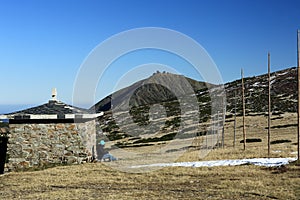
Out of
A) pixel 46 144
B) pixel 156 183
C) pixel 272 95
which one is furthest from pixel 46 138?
pixel 272 95

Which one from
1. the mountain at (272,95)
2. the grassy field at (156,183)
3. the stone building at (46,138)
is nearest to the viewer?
the grassy field at (156,183)

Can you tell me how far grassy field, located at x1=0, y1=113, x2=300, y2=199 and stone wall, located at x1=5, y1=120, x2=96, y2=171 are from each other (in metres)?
1.03

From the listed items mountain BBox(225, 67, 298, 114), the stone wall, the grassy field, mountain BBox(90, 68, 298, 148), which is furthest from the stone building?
mountain BBox(225, 67, 298, 114)

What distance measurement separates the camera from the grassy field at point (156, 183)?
12039 millimetres

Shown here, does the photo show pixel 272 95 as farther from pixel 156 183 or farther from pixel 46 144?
pixel 156 183

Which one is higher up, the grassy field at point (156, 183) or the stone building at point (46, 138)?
the stone building at point (46, 138)

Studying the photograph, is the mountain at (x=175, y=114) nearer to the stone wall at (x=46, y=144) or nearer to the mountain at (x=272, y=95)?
the mountain at (x=272, y=95)

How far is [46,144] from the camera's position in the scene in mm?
19766

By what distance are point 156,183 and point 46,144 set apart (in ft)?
24.9

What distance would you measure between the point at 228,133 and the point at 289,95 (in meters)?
35.0

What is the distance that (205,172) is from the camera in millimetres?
16750

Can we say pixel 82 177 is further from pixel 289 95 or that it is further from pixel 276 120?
pixel 289 95

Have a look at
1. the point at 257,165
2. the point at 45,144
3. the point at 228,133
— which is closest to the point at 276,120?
the point at 228,133

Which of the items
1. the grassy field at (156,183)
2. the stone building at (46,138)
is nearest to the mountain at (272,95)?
the stone building at (46,138)
